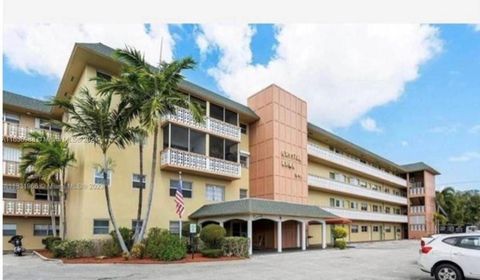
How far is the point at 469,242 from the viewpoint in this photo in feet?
33.1

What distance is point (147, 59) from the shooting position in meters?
17.8

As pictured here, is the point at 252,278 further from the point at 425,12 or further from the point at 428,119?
the point at 428,119

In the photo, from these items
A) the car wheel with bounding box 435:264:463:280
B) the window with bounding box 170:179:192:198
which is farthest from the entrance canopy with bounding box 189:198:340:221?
the car wheel with bounding box 435:264:463:280

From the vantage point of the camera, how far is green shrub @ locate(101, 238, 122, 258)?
17.7 m

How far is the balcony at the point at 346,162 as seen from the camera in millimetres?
31567

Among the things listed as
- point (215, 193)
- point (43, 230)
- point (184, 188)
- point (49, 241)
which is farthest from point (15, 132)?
point (215, 193)

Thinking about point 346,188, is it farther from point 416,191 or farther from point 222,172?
point 416,191

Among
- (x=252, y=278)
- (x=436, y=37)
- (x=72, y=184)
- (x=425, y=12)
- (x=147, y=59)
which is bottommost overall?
(x=252, y=278)

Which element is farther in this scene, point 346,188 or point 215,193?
point 346,188

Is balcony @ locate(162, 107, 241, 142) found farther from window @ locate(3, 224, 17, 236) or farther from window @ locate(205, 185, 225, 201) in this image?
window @ locate(3, 224, 17, 236)

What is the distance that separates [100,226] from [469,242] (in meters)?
15.1

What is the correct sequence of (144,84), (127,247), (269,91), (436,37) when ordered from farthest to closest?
(269,91) → (127,247) → (144,84) → (436,37)

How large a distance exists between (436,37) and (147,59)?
39.4 ft

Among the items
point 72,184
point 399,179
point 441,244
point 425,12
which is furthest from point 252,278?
point 399,179
